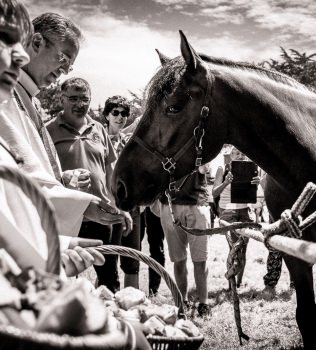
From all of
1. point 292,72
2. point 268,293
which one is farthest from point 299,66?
point 268,293

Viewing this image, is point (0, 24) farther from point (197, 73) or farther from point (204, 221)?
point (204, 221)

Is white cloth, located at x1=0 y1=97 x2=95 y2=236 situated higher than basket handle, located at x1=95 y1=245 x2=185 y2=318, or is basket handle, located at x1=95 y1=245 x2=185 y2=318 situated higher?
white cloth, located at x1=0 y1=97 x2=95 y2=236

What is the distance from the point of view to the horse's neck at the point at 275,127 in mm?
2891

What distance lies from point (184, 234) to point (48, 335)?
429cm

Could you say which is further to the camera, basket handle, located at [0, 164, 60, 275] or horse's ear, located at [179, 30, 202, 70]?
horse's ear, located at [179, 30, 202, 70]

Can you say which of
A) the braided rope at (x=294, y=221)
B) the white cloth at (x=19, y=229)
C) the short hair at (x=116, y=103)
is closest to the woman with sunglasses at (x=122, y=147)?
the short hair at (x=116, y=103)

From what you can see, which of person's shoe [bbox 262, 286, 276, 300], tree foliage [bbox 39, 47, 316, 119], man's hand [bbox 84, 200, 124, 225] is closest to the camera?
man's hand [bbox 84, 200, 124, 225]

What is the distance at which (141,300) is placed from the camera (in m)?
1.95

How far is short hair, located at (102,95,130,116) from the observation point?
17.0ft

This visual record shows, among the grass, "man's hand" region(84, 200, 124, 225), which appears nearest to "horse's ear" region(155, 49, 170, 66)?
"man's hand" region(84, 200, 124, 225)

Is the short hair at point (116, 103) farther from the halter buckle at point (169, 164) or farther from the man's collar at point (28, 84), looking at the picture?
the man's collar at point (28, 84)

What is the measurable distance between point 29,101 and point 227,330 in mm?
3096

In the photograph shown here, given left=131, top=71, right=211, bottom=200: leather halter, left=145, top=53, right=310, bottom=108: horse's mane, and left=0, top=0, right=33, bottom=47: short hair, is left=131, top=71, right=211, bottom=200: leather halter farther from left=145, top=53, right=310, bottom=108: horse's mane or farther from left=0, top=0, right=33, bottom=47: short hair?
left=0, top=0, right=33, bottom=47: short hair

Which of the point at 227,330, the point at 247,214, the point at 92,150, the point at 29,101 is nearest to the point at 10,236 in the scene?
the point at 29,101
